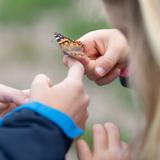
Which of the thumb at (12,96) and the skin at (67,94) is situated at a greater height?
the skin at (67,94)

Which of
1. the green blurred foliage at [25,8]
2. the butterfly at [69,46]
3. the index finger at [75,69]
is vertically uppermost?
the butterfly at [69,46]

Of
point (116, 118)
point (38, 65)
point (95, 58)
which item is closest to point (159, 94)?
point (95, 58)

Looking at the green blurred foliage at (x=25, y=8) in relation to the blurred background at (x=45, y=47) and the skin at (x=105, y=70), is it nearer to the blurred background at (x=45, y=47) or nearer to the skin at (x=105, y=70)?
the blurred background at (x=45, y=47)

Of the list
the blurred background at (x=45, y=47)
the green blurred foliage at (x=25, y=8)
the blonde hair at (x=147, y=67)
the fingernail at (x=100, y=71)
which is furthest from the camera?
the green blurred foliage at (x=25, y=8)

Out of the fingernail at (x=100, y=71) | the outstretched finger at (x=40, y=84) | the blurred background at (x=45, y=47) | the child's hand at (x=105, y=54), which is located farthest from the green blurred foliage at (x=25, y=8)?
the outstretched finger at (x=40, y=84)

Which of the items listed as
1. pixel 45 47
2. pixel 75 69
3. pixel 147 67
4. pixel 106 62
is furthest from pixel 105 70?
pixel 45 47

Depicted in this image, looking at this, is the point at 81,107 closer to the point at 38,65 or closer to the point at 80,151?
the point at 80,151

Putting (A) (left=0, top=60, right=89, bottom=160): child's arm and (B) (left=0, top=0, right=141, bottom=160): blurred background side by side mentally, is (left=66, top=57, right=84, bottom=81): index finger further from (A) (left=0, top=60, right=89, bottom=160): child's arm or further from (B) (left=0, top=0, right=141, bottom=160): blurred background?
(B) (left=0, top=0, right=141, bottom=160): blurred background

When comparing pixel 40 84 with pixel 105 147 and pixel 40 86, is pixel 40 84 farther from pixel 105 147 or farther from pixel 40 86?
pixel 105 147
